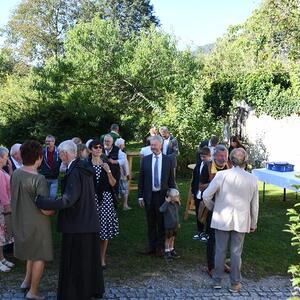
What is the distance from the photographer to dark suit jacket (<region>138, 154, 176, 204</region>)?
261 inches

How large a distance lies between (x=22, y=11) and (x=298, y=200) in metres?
36.1

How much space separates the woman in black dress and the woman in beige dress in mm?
1118

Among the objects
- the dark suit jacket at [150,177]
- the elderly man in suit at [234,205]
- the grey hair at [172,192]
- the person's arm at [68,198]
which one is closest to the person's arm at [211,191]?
the elderly man in suit at [234,205]

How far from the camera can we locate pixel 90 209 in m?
4.90

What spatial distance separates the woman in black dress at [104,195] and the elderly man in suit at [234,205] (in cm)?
131

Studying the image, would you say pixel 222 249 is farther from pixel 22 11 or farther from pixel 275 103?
pixel 22 11

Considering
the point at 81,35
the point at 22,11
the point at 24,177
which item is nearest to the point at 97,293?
the point at 24,177

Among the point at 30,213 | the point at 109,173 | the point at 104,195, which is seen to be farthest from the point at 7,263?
the point at 109,173

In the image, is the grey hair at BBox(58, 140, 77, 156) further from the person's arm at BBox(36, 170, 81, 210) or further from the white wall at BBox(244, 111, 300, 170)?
the white wall at BBox(244, 111, 300, 170)

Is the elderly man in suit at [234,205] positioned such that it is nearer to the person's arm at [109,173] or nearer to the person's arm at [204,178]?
the person's arm at [204,178]

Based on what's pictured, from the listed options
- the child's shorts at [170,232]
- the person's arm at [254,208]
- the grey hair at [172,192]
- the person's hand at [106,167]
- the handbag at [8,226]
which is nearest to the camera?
the person's arm at [254,208]

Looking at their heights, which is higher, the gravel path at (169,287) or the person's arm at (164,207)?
the person's arm at (164,207)

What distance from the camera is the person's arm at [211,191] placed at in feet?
17.9

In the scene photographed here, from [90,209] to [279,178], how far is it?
5855 millimetres
